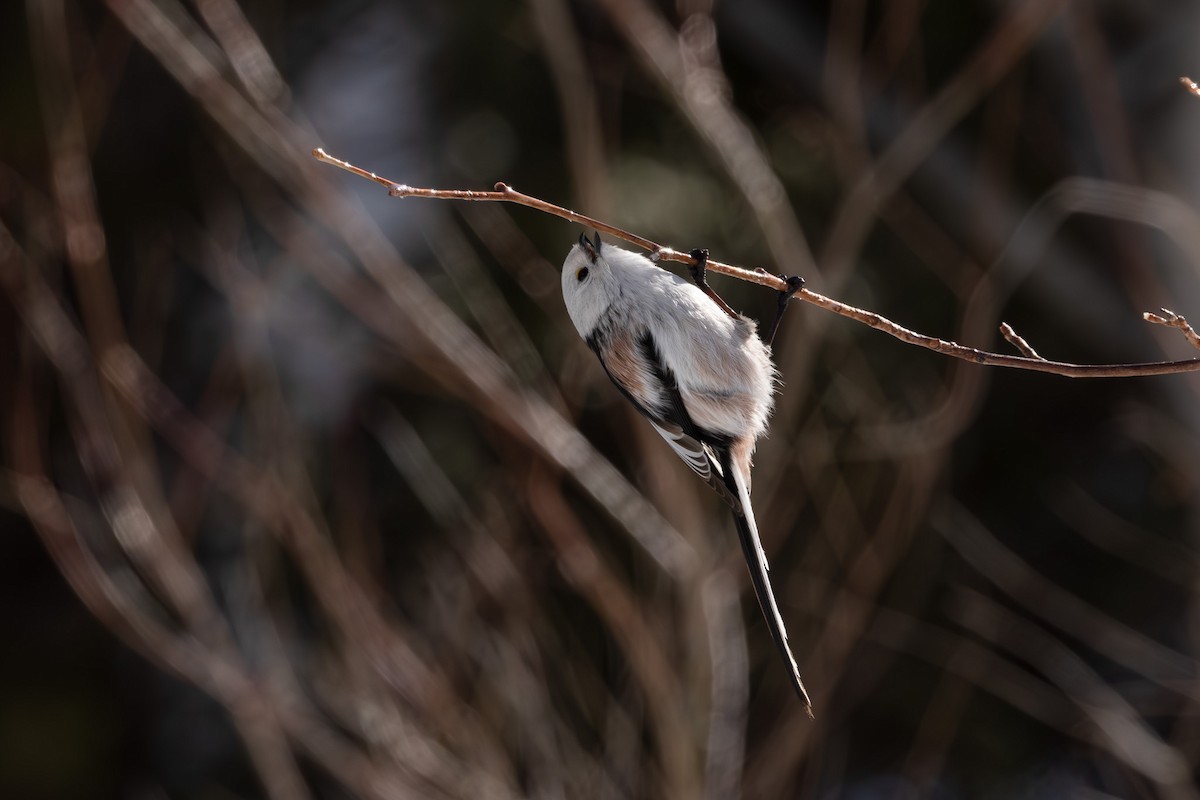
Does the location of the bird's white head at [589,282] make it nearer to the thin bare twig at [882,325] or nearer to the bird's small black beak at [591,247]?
the bird's small black beak at [591,247]

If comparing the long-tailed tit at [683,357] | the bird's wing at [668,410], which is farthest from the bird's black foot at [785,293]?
the bird's wing at [668,410]

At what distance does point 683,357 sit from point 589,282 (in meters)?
0.25

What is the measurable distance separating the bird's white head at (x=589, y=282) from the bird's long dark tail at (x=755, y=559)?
0.37 meters

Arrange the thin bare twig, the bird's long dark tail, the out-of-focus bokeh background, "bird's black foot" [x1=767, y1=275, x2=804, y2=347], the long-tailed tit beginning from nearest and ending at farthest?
the thin bare twig → "bird's black foot" [x1=767, y1=275, x2=804, y2=347] → the bird's long dark tail → the long-tailed tit → the out-of-focus bokeh background

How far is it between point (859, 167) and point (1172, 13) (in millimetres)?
1696

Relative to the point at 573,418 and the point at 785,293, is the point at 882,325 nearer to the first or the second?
the point at 785,293

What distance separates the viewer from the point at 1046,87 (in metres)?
4.12

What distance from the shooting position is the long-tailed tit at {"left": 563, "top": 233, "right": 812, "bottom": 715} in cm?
200

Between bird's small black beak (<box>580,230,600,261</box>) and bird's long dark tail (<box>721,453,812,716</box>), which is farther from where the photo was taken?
bird's small black beak (<box>580,230,600,261</box>)

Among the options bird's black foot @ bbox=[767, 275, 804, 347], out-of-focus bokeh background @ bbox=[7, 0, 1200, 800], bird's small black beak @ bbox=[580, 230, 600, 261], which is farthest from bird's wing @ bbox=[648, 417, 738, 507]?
out-of-focus bokeh background @ bbox=[7, 0, 1200, 800]

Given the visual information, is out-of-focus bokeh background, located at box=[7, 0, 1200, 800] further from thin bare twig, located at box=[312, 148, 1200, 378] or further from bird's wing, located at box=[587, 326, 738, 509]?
thin bare twig, located at box=[312, 148, 1200, 378]

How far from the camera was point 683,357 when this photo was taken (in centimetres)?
201

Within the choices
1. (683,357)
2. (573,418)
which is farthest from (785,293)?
(573,418)

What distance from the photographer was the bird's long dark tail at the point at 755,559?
1684 mm
